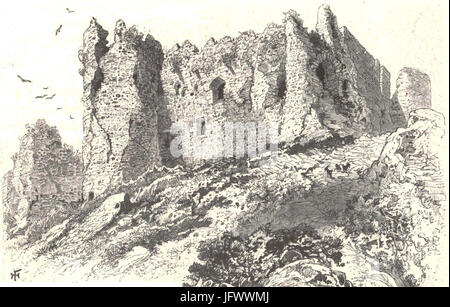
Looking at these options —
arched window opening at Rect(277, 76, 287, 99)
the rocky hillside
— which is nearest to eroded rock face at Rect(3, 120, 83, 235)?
the rocky hillside

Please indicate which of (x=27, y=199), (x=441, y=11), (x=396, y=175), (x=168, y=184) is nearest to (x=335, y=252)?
(x=396, y=175)

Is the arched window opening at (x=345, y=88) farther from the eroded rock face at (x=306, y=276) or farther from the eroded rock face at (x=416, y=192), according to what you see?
the eroded rock face at (x=306, y=276)

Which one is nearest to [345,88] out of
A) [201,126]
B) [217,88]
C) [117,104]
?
[217,88]

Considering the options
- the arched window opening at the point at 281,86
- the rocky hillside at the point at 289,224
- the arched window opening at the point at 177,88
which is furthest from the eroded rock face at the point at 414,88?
the arched window opening at the point at 177,88

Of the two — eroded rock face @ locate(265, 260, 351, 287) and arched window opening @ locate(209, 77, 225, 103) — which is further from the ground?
arched window opening @ locate(209, 77, 225, 103)

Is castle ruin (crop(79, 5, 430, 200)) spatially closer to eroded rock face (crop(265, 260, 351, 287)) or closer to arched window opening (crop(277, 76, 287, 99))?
arched window opening (crop(277, 76, 287, 99))

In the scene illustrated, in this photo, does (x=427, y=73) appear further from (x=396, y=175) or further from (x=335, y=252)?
(x=335, y=252)
